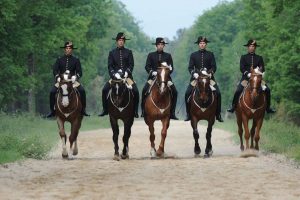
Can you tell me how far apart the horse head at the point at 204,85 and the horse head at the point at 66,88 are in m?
3.73

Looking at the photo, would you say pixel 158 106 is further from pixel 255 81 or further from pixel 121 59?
pixel 255 81

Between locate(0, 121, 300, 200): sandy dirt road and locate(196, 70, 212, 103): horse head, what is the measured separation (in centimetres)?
204

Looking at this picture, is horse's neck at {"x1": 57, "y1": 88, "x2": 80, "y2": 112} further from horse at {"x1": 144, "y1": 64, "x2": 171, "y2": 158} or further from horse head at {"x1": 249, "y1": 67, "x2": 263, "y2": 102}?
horse head at {"x1": 249, "y1": 67, "x2": 263, "y2": 102}

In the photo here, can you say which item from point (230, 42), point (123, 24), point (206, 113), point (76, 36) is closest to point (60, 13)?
point (76, 36)

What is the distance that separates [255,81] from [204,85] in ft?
4.95

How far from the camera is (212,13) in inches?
4250

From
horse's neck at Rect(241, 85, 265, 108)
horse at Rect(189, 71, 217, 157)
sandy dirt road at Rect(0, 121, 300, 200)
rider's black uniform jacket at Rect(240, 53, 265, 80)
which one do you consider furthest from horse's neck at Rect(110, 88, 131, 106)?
rider's black uniform jacket at Rect(240, 53, 265, 80)

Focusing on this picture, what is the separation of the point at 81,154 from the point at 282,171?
32.4 feet

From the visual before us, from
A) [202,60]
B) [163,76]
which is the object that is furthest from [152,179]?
[202,60]

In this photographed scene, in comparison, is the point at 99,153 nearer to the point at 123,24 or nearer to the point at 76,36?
the point at 76,36

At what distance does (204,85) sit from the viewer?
73.9 ft

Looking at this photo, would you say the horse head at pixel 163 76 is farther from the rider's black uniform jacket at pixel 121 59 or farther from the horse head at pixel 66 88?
the horse head at pixel 66 88

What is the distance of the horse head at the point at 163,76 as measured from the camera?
22.1m

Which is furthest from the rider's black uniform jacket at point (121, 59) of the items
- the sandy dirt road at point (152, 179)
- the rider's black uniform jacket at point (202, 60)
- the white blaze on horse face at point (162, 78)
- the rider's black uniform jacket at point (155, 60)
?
the sandy dirt road at point (152, 179)
